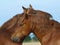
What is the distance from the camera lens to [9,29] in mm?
8375

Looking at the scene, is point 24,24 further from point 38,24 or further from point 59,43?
point 59,43

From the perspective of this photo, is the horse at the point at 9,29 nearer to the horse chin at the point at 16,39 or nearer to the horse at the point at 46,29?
the horse chin at the point at 16,39

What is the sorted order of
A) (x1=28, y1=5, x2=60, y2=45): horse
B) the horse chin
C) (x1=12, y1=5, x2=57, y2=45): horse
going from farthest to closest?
the horse chin → (x1=12, y1=5, x2=57, y2=45): horse → (x1=28, y1=5, x2=60, y2=45): horse

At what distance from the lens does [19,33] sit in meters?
8.52

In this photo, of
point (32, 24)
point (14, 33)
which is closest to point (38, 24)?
point (32, 24)

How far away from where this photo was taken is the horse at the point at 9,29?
8216 mm

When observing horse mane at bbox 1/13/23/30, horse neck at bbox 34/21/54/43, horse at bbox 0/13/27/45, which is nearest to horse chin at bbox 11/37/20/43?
horse at bbox 0/13/27/45

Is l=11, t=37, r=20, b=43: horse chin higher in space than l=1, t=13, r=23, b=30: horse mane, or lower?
lower

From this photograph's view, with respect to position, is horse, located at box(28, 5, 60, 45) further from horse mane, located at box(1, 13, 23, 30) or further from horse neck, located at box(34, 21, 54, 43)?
horse mane, located at box(1, 13, 23, 30)

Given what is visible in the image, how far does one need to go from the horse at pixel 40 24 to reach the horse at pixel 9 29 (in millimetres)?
113

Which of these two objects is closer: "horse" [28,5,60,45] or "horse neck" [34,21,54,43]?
"horse" [28,5,60,45]

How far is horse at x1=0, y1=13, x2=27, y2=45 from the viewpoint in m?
8.22

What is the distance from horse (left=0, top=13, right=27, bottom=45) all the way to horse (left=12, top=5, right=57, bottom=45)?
11 centimetres

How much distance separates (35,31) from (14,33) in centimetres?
53
